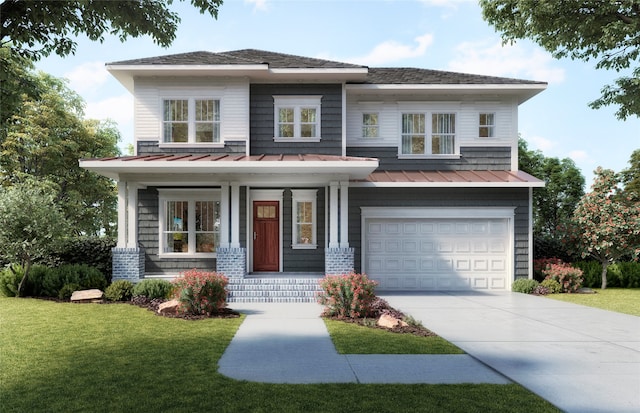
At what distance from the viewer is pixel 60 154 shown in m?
22.6

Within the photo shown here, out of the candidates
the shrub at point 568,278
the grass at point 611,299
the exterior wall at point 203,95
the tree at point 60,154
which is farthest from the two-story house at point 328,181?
the tree at point 60,154

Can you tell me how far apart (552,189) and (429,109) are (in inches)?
607

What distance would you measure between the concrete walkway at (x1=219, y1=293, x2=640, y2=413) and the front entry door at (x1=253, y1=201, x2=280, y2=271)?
400 centimetres

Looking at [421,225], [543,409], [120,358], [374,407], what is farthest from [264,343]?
[421,225]

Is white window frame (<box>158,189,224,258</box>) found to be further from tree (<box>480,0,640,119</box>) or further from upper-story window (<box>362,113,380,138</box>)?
→ tree (<box>480,0,640,119</box>)

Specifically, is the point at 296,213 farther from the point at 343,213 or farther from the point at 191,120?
the point at 191,120

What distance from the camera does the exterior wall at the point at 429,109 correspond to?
15922 millimetres

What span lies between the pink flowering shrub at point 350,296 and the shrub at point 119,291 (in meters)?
5.98

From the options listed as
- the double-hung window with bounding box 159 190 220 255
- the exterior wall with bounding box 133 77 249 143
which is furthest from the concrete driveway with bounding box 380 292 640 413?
the exterior wall with bounding box 133 77 249 143

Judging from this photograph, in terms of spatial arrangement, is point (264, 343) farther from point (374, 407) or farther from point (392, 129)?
point (392, 129)

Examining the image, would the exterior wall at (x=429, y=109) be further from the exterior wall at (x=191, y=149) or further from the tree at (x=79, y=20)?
the tree at (x=79, y=20)

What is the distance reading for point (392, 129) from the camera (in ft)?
52.3

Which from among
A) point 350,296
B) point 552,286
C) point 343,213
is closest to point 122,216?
point 343,213

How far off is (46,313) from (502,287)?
1406 centimetres
